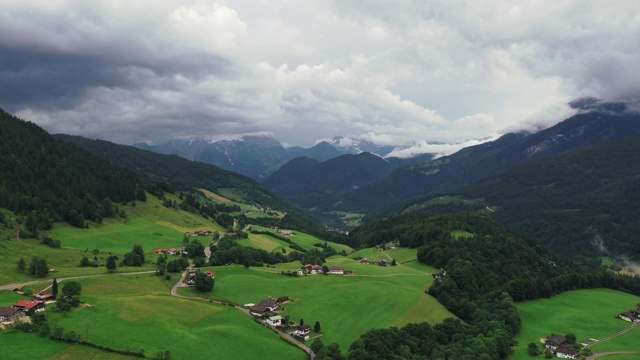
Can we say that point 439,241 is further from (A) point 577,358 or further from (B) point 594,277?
(A) point 577,358

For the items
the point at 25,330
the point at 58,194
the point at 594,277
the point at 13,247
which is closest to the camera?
the point at 25,330

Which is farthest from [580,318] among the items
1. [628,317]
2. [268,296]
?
[268,296]

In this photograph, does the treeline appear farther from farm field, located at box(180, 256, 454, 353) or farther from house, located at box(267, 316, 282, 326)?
house, located at box(267, 316, 282, 326)

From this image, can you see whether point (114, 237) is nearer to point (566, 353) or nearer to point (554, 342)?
point (554, 342)

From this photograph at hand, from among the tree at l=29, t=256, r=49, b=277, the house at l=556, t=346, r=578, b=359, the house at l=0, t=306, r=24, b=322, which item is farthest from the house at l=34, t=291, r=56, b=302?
the house at l=556, t=346, r=578, b=359

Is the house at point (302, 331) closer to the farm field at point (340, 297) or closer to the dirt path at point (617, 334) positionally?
the farm field at point (340, 297)

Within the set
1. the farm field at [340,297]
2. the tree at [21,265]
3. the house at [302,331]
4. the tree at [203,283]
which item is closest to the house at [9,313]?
the tree at [21,265]

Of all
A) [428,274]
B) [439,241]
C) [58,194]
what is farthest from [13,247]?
[439,241]
